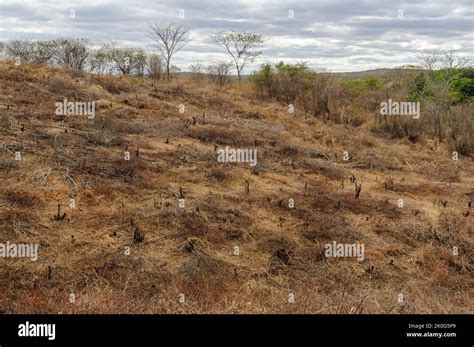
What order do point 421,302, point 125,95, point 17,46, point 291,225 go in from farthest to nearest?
point 17,46 < point 125,95 < point 291,225 < point 421,302

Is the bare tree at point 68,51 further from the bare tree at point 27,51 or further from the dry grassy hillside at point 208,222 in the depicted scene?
the dry grassy hillside at point 208,222

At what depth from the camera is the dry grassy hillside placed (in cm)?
545

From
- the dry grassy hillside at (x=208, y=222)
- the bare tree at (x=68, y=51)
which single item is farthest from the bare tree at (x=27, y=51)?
the dry grassy hillside at (x=208, y=222)

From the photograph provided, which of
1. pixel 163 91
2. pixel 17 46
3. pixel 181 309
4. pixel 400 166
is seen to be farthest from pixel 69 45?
pixel 181 309

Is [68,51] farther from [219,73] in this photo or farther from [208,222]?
[208,222]

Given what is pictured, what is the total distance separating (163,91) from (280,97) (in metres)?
6.18

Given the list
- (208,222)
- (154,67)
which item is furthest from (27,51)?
(208,222)

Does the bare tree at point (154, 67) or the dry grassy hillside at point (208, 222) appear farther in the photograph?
the bare tree at point (154, 67)

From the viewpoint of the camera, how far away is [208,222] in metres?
7.30

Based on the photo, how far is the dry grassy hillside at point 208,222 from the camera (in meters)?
5.45

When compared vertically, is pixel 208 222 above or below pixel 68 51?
below

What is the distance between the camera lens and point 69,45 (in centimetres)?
2745

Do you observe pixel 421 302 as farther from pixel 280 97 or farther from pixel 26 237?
pixel 280 97

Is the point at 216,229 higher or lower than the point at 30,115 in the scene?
lower
